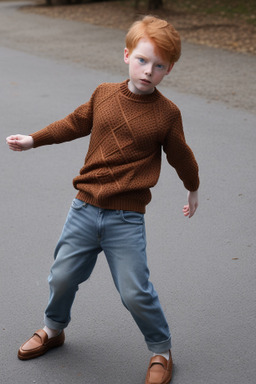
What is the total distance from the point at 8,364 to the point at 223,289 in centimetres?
134

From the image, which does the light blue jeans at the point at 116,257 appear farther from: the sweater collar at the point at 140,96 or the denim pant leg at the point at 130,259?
the sweater collar at the point at 140,96

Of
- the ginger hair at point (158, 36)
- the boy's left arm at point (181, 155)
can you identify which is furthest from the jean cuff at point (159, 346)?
the ginger hair at point (158, 36)

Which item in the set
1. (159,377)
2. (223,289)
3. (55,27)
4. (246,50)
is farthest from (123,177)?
(55,27)

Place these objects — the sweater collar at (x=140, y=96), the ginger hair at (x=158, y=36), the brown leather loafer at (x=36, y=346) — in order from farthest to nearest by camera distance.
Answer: the brown leather loafer at (x=36, y=346) < the sweater collar at (x=140, y=96) < the ginger hair at (x=158, y=36)

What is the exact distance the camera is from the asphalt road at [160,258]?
3.23 metres

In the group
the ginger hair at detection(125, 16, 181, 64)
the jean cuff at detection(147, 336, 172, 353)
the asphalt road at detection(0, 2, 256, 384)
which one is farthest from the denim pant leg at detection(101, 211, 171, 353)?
the ginger hair at detection(125, 16, 181, 64)

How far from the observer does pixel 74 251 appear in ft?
9.54

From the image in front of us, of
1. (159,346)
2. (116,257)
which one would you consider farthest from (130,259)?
(159,346)

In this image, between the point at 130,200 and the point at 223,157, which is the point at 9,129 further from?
the point at 130,200

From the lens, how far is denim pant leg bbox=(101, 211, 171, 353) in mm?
2812

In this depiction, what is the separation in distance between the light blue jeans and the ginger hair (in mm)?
683

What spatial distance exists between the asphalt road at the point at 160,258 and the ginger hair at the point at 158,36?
1458 millimetres

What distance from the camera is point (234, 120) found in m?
7.46

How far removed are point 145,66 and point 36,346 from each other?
4.72ft
